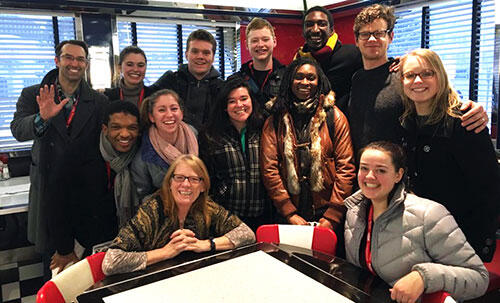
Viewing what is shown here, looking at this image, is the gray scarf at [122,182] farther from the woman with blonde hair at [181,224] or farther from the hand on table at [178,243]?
the hand on table at [178,243]

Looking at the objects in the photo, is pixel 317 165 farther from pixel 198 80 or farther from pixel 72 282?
pixel 72 282

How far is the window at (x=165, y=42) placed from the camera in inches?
149

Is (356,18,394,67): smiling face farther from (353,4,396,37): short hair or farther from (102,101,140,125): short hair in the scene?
(102,101,140,125): short hair

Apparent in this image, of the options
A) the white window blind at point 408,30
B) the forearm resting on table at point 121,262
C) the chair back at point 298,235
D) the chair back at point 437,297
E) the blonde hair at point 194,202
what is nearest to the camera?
the chair back at point 437,297

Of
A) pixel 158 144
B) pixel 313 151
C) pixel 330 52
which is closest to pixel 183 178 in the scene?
pixel 158 144

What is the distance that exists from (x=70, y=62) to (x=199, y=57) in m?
0.85

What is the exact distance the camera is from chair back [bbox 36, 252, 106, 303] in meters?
1.48

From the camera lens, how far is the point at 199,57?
2.86 meters

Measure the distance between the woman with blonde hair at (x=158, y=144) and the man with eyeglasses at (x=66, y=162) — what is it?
389 millimetres

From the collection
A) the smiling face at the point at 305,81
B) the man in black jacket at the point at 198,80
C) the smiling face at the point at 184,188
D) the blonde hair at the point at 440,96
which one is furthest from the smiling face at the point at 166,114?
the blonde hair at the point at 440,96

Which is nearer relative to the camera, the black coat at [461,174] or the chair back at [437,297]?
the chair back at [437,297]

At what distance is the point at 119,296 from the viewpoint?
4.76 ft

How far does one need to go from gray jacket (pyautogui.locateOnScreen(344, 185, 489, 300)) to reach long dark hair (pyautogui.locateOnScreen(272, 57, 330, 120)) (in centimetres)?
88

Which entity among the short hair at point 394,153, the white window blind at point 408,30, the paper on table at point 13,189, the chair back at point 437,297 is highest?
the white window blind at point 408,30
